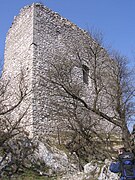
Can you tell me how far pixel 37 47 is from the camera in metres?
11.9

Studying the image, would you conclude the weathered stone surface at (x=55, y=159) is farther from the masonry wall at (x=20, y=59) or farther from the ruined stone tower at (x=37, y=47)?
the masonry wall at (x=20, y=59)

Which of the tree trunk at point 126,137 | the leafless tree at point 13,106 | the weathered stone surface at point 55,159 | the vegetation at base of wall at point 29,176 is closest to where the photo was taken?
the vegetation at base of wall at point 29,176

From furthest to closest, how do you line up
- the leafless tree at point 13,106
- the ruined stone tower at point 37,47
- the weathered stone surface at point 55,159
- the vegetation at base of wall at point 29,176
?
the ruined stone tower at point 37,47, the leafless tree at point 13,106, the weathered stone surface at point 55,159, the vegetation at base of wall at point 29,176

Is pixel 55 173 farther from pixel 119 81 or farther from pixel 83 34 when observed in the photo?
pixel 83 34

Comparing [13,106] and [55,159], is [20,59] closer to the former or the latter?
[13,106]

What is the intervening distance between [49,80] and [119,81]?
3.01m

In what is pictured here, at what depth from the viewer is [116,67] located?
1105cm

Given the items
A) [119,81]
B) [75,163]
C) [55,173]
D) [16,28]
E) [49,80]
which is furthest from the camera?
[16,28]

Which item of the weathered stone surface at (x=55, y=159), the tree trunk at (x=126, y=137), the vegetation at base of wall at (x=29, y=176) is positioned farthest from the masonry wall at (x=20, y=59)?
the tree trunk at (x=126, y=137)

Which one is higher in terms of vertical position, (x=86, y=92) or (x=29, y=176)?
(x=86, y=92)

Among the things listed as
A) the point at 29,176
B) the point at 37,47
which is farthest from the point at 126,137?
the point at 37,47

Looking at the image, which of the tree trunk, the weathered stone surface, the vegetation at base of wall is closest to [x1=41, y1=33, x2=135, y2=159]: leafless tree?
the tree trunk

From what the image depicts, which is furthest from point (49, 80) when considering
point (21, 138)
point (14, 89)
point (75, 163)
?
point (75, 163)

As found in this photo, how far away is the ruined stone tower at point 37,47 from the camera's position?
36.0 ft
